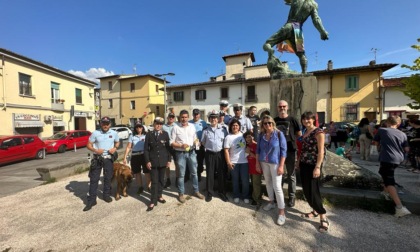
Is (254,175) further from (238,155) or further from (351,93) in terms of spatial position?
(351,93)

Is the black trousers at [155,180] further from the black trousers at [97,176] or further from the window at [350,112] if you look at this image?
the window at [350,112]

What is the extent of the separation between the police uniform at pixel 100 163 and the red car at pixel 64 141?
36.9 feet

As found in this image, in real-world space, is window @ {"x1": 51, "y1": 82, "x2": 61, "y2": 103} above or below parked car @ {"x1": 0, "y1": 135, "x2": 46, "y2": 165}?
above

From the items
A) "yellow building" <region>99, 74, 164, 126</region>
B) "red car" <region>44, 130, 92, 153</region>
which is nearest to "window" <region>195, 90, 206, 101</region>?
"yellow building" <region>99, 74, 164, 126</region>

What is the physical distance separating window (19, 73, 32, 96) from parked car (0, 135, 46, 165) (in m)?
7.34

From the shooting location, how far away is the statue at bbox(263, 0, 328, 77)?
4.93 meters

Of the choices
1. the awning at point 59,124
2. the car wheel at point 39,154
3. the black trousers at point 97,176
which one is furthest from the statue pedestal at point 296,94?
the awning at point 59,124

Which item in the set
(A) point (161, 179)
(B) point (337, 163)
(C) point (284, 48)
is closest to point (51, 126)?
(A) point (161, 179)

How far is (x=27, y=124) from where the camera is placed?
15.1m

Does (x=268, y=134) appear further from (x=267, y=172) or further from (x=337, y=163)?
(x=337, y=163)

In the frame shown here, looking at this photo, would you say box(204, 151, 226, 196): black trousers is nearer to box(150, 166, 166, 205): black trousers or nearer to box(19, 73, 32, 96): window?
box(150, 166, 166, 205): black trousers

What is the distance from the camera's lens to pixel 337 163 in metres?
4.27

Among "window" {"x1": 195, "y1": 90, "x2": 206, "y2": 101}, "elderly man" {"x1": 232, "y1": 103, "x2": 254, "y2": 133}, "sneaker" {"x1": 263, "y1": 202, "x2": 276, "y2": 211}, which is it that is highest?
"window" {"x1": 195, "y1": 90, "x2": 206, "y2": 101}

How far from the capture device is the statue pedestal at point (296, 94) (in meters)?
4.71
